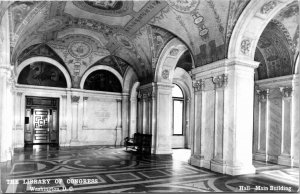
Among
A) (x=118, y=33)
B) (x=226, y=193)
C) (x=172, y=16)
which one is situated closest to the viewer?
(x=226, y=193)

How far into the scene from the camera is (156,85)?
12883mm

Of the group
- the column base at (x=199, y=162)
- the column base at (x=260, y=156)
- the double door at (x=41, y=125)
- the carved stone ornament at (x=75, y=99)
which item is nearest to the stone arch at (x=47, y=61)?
the carved stone ornament at (x=75, y=99)

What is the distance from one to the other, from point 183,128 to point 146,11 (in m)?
9.77

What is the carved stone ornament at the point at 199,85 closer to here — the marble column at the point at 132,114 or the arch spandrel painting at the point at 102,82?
the marble column at the point at 132,114

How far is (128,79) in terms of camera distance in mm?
17656

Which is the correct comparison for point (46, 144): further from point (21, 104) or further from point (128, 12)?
point (128, 12)

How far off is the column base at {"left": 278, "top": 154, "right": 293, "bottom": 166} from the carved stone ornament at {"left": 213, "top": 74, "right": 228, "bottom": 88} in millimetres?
4520

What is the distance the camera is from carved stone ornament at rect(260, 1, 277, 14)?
7.11m

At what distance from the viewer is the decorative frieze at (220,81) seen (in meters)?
8.30

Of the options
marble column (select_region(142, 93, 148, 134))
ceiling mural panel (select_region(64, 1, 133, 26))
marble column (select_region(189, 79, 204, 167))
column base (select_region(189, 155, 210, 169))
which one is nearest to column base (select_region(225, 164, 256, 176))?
column base (select_region(189, 155, 210, 169))

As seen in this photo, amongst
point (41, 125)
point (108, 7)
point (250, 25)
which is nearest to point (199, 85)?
point (250, 25)

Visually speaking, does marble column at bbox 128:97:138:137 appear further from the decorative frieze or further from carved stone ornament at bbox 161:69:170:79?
the decorative frieze

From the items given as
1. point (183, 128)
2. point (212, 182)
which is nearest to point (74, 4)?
point (212, 182)

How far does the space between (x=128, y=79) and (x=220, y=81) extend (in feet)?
32.9
